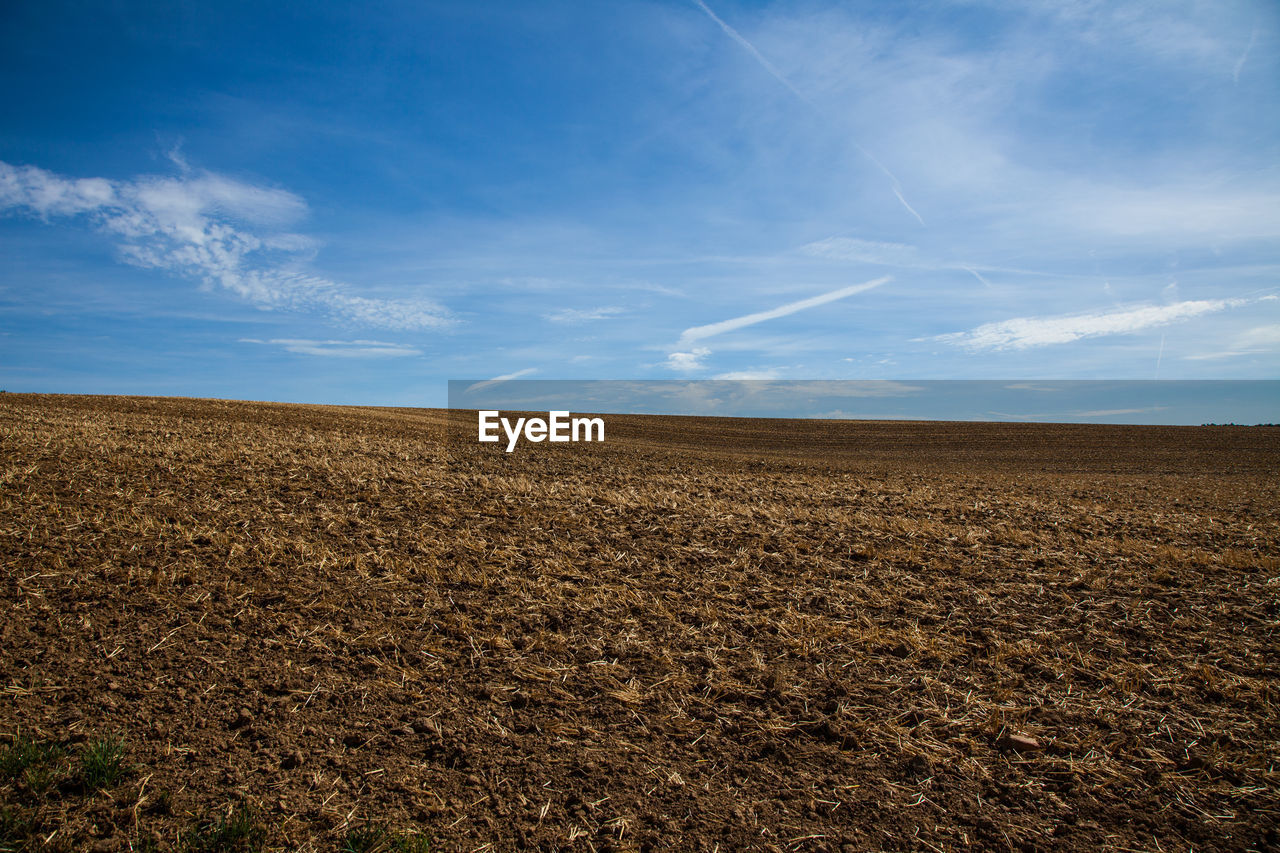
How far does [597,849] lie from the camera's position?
12.3 ft

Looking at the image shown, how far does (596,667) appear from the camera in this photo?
5.79 meters

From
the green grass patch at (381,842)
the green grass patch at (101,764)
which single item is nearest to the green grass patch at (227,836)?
the green grass patch at (381,842)

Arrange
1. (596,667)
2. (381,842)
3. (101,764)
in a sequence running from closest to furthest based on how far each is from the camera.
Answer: (381,842), (101,764), (596,667)

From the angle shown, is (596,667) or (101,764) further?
(596,667)

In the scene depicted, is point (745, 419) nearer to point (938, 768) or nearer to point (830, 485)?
point (830, 485)

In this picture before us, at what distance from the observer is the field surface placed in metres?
4.05

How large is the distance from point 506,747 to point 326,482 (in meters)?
7.33

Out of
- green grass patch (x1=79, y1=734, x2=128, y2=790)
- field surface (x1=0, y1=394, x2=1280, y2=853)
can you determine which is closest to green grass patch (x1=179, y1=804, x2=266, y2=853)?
field surface (x1=0, y1=394, x2=1280, y2=853)

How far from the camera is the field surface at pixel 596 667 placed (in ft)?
13.3

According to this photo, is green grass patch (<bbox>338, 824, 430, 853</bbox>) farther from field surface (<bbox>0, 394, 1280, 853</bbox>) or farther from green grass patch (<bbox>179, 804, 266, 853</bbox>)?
green grass patch (<bbox>179, 804, 266, 853</bbox>)

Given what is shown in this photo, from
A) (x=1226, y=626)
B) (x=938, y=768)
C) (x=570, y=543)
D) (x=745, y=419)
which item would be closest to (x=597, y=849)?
(x=938, y=768)

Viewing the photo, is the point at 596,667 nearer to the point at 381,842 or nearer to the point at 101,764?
the point at 381,842

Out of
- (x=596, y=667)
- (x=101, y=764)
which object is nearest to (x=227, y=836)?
(x=101, y=764)

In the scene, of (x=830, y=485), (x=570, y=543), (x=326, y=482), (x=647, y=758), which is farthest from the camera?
(x=830, y=485)
